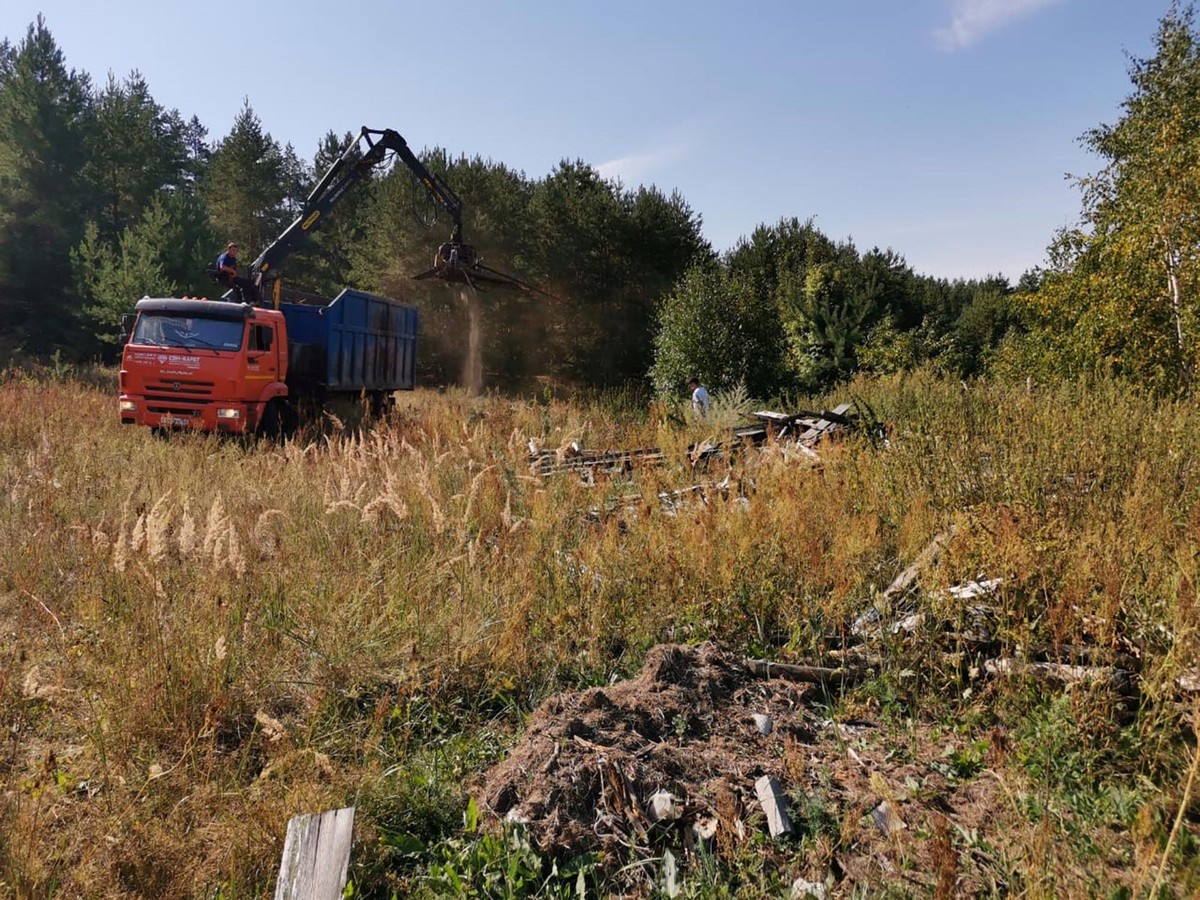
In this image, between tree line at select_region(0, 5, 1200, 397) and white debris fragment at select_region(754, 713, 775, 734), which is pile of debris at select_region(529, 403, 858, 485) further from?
tree line at select_region(0, 5, 1200, 397)

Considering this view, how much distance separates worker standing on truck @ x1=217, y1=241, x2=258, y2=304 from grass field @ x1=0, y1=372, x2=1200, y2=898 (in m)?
6.65

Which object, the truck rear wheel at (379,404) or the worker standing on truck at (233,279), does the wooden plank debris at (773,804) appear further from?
the truck rear wheel at (379,404)

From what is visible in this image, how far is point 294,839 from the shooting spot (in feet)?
6.94

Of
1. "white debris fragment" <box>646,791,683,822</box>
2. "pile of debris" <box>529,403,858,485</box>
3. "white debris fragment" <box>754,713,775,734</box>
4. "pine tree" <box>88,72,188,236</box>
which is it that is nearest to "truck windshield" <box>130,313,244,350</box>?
"pile of debris" <box>529,403,858,485</box>

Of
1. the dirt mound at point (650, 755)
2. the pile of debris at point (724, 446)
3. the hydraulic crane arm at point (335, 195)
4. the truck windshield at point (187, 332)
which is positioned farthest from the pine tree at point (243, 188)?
the dirt mound at point (650, 755)

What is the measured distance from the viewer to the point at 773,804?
2426 mm

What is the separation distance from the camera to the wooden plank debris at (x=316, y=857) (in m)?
2.01

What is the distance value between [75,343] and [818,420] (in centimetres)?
2789

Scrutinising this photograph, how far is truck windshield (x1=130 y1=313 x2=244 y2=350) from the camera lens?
10.2m

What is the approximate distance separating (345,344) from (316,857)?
40.7 ft

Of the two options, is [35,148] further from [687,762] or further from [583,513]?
[687,762]

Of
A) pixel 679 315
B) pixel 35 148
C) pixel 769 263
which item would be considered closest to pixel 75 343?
pixel 35 148

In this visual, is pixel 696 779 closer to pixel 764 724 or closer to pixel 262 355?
pixel 764 724

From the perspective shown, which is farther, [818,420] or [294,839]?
[818,420]
